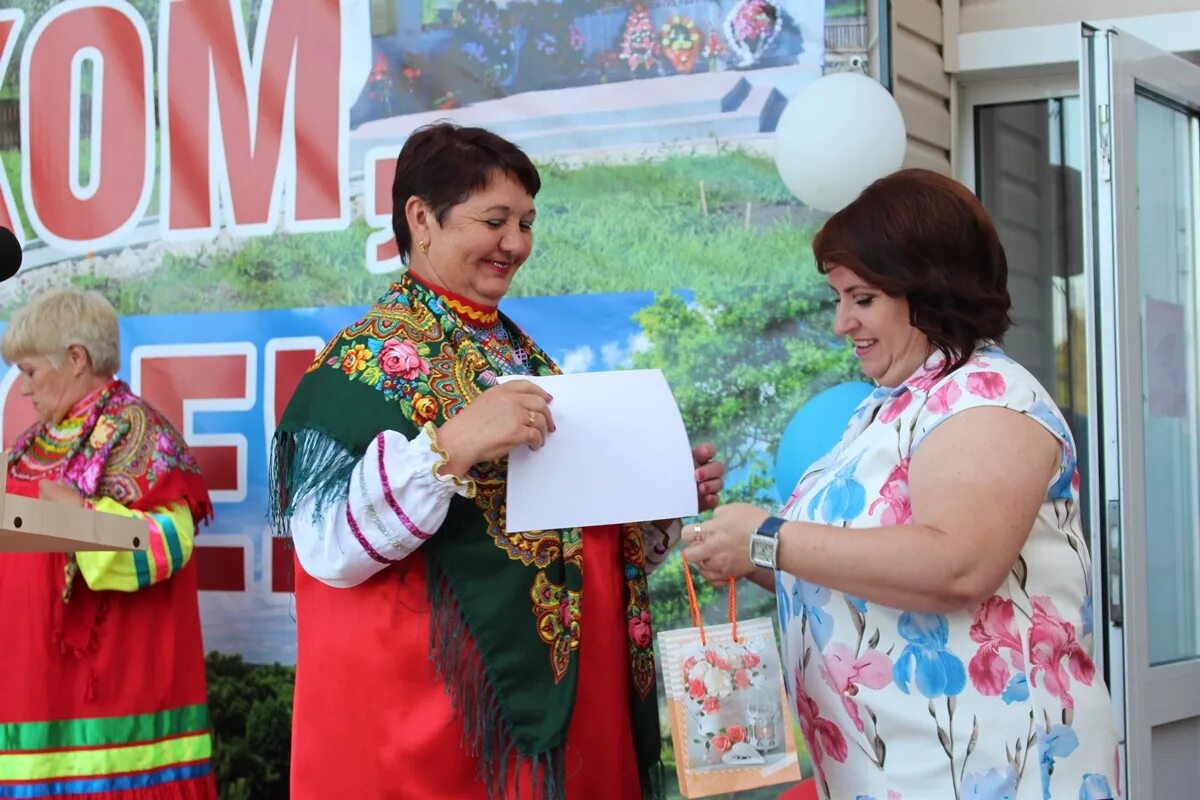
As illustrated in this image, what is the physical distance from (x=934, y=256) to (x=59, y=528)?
114 cm

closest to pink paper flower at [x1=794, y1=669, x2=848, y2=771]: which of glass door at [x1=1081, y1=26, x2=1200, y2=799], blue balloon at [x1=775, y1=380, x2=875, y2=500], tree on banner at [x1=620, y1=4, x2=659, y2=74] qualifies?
blue balloon at [x1=775, y1=380, x2=875, y2=500]

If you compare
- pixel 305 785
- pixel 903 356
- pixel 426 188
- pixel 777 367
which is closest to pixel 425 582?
pixel 305 785

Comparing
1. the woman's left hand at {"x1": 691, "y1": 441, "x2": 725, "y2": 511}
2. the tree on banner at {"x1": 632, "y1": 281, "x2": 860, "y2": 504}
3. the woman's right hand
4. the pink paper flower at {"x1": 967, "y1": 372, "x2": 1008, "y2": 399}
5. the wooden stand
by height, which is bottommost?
the wooden stand

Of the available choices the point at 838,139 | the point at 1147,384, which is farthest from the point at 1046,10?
the point at 838,139

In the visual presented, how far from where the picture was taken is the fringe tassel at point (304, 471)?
1957 millimetres

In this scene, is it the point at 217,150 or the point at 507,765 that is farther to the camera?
the point at 217,150

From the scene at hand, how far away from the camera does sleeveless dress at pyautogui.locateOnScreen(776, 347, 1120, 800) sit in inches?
67.0

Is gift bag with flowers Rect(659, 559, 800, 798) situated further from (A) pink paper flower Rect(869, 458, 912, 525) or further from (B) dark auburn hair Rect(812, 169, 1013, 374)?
(B) dark auburn hair Rect(812, 169, 1013, 374)

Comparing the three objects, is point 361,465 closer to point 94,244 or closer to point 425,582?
point 425,582

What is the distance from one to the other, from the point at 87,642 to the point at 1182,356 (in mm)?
3066

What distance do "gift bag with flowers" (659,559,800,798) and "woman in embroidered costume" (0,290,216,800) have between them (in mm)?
1912

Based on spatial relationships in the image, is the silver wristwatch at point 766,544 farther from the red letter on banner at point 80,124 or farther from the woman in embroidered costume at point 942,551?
the red letter on banner at point 80,124

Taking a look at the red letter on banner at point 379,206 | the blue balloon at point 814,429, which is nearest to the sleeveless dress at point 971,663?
the blue balloon at point 814,429

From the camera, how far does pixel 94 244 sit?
4219mm
